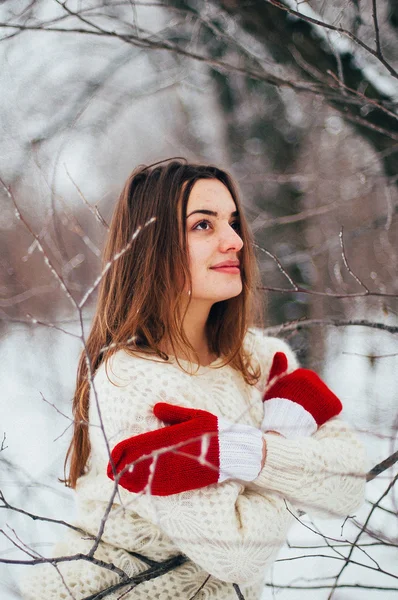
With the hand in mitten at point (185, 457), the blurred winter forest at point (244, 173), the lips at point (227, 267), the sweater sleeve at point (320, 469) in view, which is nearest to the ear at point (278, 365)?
the blurred winter forest at point (244, 173)

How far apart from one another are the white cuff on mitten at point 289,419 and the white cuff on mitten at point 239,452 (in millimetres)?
216

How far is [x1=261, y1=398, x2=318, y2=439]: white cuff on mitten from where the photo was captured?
1.48 meters

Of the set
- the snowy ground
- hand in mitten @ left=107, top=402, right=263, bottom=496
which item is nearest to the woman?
hand in mitten @ left=107, top=402, right=263, bottom=496

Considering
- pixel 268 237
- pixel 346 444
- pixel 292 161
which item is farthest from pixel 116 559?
pixel 292 161

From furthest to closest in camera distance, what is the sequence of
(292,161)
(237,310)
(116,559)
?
(292,161), (237,310), (116,559)

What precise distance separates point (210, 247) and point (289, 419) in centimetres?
53

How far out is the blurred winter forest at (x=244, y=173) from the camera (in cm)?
207

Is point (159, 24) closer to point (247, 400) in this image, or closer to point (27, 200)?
point (27, 200)

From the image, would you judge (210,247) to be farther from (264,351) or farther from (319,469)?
(319,469)

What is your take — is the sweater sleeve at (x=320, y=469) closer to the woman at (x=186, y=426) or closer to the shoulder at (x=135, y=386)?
the woman at (x=186, y=426)

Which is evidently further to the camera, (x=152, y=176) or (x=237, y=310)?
(x=237, y=310)

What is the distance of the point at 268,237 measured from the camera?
412cm

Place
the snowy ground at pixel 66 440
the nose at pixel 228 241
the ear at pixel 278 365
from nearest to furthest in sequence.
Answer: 1. the nose at pixel 228 241
2. the ear at pixel 278 365
3. the snowy ground at pixel 66 440

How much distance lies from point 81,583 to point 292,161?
3390mm
